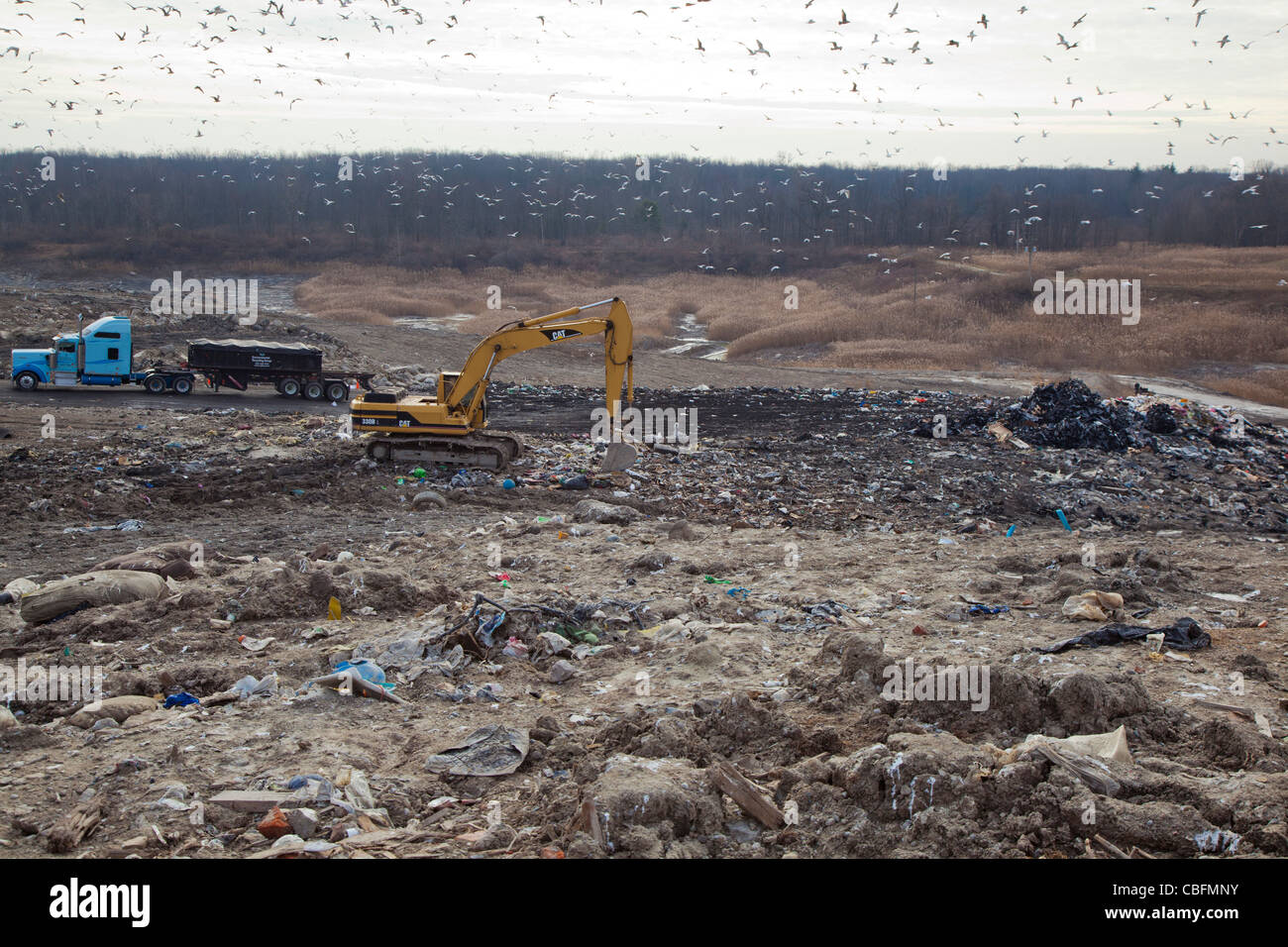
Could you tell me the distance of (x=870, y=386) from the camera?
24.5 metres

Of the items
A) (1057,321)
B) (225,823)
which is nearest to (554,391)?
(225,823)

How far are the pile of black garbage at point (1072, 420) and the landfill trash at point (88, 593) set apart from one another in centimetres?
1361

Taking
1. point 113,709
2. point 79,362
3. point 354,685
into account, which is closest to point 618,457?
point 354,685

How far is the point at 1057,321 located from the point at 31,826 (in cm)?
3548

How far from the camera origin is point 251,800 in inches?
170

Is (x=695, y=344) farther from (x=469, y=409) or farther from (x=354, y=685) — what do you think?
(x=354, y=685)

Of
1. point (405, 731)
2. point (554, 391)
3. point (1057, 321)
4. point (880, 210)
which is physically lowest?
point (405, 731)

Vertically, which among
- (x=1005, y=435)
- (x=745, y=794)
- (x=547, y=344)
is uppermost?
(x=547, y=344)

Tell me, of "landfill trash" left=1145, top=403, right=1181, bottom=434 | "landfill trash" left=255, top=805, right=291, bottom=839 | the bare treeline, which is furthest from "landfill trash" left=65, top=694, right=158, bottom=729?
the bare treeline

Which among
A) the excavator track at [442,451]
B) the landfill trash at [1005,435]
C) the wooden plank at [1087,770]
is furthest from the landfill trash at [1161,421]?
the wooden plank at [1087,770]

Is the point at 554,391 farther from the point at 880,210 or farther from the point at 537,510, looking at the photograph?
the point at 880,210

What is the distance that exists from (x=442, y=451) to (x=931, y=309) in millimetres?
27949

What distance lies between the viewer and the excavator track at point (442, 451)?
1366cm

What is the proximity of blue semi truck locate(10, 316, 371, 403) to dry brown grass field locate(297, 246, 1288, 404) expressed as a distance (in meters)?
12.7
